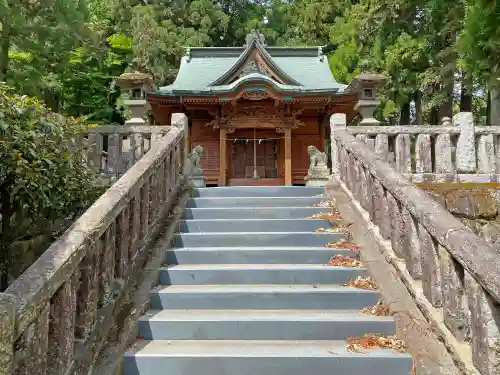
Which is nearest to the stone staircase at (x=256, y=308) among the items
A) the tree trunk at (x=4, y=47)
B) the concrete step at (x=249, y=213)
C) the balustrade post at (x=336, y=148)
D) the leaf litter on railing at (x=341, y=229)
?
the leaf litter on railing at (x=341, y=229)

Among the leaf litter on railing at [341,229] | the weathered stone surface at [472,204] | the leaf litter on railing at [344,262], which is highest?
the weathered stone surface at [472,204]

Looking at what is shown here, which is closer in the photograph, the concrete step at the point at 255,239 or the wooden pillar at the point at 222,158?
the concrete step at the point at 255,239

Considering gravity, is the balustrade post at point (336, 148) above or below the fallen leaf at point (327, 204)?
above

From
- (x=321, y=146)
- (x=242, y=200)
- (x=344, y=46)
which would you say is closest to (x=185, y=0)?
(x=344, y=46)

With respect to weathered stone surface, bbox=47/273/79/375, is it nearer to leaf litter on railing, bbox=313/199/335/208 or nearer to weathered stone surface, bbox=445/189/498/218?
leaf litter on railing, bbox=313/199/335/208

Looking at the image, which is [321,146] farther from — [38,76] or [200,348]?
[200,348]

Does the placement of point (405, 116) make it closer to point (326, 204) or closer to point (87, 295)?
point (326, 204)

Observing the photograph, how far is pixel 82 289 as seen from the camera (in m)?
2.79

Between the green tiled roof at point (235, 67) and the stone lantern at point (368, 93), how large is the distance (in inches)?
60.8

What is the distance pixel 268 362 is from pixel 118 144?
4456 millimetres

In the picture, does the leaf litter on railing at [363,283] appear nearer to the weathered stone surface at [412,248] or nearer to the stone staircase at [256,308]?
the stone staircase at [256,308]

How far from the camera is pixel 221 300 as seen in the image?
11.6 feet

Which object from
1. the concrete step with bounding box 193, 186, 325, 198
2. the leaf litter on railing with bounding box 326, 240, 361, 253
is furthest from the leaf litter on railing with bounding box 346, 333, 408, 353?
the concrete step with bounding box 193, 186, 325, 198

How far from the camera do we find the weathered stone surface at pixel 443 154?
6.00m
